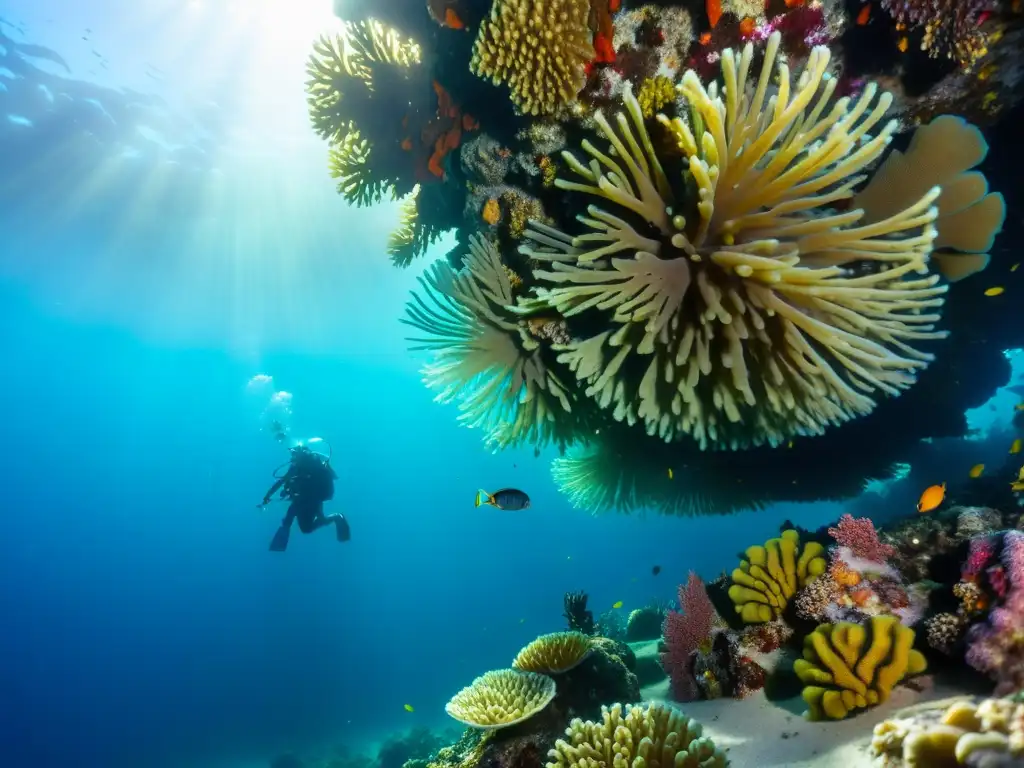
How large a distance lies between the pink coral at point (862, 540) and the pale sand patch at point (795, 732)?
963 mm

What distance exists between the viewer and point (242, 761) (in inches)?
1319

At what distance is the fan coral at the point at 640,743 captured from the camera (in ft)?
9.16

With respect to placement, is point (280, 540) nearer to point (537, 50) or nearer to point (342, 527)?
point (342, 527)

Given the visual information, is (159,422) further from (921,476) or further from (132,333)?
(921,476)

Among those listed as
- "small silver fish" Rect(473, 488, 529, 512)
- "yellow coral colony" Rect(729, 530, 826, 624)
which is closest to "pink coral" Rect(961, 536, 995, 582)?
"yellow coral colony" Rect(729, 530, 826, 624)

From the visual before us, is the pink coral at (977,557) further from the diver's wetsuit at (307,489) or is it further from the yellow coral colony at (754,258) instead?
the diver's wetsuit at (307,489)

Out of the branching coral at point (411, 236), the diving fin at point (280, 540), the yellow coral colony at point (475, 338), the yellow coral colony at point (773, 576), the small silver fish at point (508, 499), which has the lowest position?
the yellow coral colony at point (773, 576)

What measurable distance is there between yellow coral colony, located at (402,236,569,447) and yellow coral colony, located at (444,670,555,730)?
2493 millimetres

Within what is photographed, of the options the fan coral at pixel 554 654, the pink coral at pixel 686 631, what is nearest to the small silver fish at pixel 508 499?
the fan coral at pixel 554 654

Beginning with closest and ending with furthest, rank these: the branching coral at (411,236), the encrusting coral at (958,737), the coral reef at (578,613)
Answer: the encrusting coral at (958,737) < the branching coral at (411,236) < the coral reef at (578,613)

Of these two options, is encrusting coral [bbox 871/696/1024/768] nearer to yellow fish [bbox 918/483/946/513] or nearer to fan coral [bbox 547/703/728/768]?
fan coral [bbox 547/703/728/768]

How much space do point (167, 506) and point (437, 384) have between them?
13030 cm

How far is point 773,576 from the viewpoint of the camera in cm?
420

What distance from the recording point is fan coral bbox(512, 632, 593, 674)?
5.05 metres
